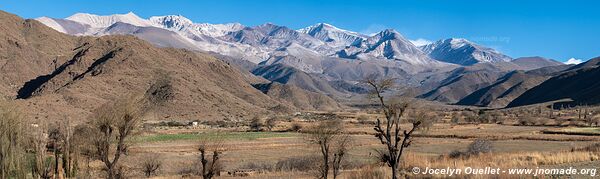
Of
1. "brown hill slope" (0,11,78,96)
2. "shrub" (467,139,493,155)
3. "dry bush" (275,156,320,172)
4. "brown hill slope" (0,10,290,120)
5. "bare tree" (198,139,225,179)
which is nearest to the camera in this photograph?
"bare tree" (198,139,225,179)

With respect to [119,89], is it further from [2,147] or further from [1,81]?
[2,147]

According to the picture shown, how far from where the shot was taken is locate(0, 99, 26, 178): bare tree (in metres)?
18.7

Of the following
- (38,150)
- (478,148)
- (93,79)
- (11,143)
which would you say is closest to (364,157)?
(478,148)

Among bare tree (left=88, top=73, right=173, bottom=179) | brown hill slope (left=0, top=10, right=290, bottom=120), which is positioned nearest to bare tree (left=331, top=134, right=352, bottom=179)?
bare tree (left=88, top=73, right=173, bottom=179)

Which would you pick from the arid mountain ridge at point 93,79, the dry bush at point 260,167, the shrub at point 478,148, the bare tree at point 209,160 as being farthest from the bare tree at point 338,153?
the arid mountain ridge at point 93,79

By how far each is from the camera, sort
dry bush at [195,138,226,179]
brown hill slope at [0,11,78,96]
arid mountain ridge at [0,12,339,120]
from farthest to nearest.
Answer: brown hill slope at [0,11,78,96], arid mountain ridge at [0,12,339,120], dry bush at [195,138,226,179]

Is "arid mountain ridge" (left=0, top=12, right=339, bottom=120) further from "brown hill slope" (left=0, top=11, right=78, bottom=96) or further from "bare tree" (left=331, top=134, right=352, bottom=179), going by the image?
"bare tree" (left=331, top=134, right=352, bottom=179)

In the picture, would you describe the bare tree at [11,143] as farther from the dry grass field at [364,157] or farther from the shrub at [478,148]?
the shrub at [478,148]

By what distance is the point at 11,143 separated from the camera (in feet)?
62.0

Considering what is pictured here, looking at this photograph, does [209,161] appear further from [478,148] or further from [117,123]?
[478,148]

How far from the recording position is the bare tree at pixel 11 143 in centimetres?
1873

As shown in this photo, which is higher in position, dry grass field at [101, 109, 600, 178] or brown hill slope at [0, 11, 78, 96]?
brown hill slope at [0, 11, 78, 96]

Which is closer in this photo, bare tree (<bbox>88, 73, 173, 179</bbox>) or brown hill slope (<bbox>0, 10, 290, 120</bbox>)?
bare tree (<bbox>88, 73, 173, 179</bbox>)

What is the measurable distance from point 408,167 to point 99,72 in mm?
162348
